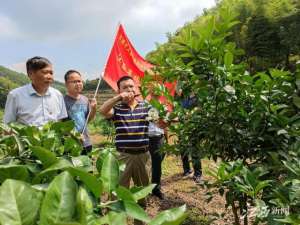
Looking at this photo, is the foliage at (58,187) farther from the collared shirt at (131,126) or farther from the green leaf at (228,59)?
the collared shirt at (131,126)

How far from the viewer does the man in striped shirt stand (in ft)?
11.9

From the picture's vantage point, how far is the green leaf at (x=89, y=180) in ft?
2.68

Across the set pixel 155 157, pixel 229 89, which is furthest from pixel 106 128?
pixel 229 89

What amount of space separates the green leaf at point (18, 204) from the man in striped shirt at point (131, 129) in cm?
286

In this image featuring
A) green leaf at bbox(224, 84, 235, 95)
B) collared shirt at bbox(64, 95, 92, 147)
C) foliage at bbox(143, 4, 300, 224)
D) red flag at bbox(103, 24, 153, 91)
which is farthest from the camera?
red flag at bbox(103, 24, 153, 91)

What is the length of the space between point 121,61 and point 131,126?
172cm

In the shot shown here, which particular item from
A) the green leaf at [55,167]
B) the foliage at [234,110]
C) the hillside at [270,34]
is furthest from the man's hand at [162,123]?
the hillside at [270,34]

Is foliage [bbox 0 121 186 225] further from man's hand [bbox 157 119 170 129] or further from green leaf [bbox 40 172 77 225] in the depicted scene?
man's hand [bbox 157 119 170 129]

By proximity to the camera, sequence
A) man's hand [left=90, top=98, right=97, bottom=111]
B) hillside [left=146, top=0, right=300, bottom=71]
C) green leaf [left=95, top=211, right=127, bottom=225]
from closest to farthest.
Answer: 1. green leaf [left=95, top=211, right=127, bottom=225]
2. man's hand [left=90, top=98, right=97, bottom=111]
3. hillside [left=146, top=0, right=300, bottom=71]

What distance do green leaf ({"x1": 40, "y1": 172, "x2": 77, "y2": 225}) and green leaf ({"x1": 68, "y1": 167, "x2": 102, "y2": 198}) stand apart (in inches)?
3.4

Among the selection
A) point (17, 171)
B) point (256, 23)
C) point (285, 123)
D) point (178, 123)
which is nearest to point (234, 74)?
point (285, 123)

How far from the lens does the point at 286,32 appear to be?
102ft

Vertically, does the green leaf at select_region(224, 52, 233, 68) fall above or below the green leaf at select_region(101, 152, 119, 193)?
above

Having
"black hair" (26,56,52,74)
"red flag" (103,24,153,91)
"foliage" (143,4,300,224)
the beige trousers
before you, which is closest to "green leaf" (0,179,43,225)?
"foliage" (143,4,300,224)
